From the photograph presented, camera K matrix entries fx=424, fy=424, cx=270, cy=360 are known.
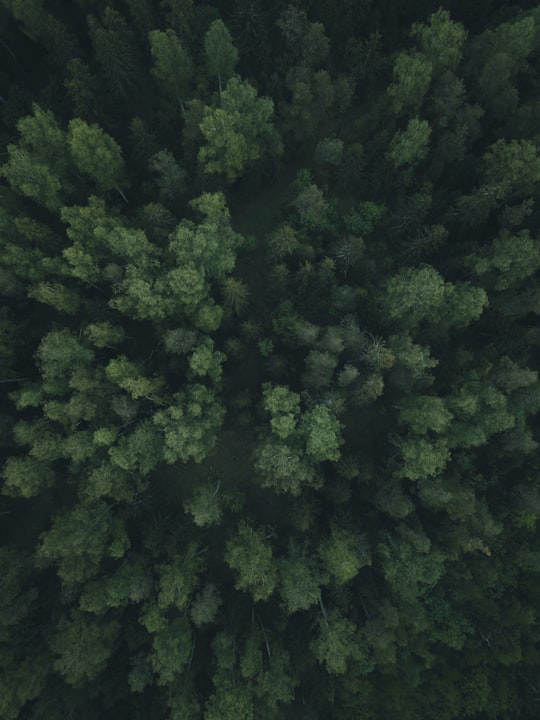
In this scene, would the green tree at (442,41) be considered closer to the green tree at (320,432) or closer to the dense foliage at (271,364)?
the dense foliage at (271,364)

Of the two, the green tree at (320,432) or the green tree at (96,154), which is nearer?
the green tree at (320,432)

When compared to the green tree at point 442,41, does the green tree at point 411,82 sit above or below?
below

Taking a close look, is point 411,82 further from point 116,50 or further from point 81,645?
point 81,645

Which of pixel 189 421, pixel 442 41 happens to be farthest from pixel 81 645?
pixel 442 41

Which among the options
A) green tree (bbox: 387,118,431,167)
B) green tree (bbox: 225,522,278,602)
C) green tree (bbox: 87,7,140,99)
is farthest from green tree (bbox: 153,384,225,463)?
green tree (bbox: 87,7,140,99)

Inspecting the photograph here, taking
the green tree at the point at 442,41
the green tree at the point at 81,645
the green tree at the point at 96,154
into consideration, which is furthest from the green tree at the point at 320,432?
the green tree at the point at 442,41

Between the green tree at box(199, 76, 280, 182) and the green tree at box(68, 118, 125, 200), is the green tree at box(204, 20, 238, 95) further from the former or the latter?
the green tree at box(68, 118, 125, 200)

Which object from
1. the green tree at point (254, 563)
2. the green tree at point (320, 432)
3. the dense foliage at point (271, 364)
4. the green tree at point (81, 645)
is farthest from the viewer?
the dense foliage at point (271, 364)

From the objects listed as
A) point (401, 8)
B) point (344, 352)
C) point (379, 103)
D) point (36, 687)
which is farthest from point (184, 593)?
point (401, 8)

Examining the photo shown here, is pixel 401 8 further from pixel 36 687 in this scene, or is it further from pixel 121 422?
pixel 36 687

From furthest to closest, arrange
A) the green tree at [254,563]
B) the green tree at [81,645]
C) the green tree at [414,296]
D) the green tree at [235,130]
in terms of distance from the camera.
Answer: the green tree at [235,130]
the green tree at [254,563]
the green tree at [81,645]
the green tree at [414,296]
